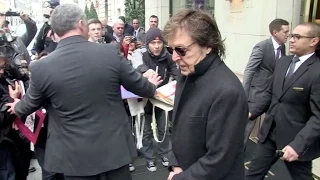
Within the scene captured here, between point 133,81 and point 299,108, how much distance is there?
136cm

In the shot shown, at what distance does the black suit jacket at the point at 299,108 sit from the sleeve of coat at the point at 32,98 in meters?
1.91

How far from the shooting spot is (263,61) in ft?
13.5

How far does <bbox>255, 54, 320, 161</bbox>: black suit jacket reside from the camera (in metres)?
2.39

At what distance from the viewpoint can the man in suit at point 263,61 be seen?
4066 mm

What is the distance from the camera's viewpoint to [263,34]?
579cm

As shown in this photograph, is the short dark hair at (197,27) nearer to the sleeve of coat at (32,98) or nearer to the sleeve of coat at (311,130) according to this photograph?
the sleeve of coat at (32,98)

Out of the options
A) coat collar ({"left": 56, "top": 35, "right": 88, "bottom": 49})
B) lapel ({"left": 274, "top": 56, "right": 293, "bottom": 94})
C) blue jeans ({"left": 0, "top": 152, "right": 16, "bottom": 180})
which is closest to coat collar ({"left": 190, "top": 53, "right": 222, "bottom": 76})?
coat collar ({"left": 56, "top": 35, "right": 88, "bottom": 49})

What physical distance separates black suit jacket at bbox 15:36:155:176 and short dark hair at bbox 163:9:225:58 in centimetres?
75

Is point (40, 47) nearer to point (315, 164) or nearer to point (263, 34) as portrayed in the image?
point (263, 34)

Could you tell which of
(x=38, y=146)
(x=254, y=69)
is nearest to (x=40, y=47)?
(x=38, y=146)

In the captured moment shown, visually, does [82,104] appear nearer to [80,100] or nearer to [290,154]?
[80,100]

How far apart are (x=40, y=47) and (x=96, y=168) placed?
329 cm

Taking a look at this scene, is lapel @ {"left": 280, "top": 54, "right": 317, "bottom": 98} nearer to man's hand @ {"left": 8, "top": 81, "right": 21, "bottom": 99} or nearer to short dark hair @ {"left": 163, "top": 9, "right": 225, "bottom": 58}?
short dark hair @ {"left": 163, "top": 9, "right": 225, "bottom": 58}

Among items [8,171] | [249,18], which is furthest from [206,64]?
[249,18]
